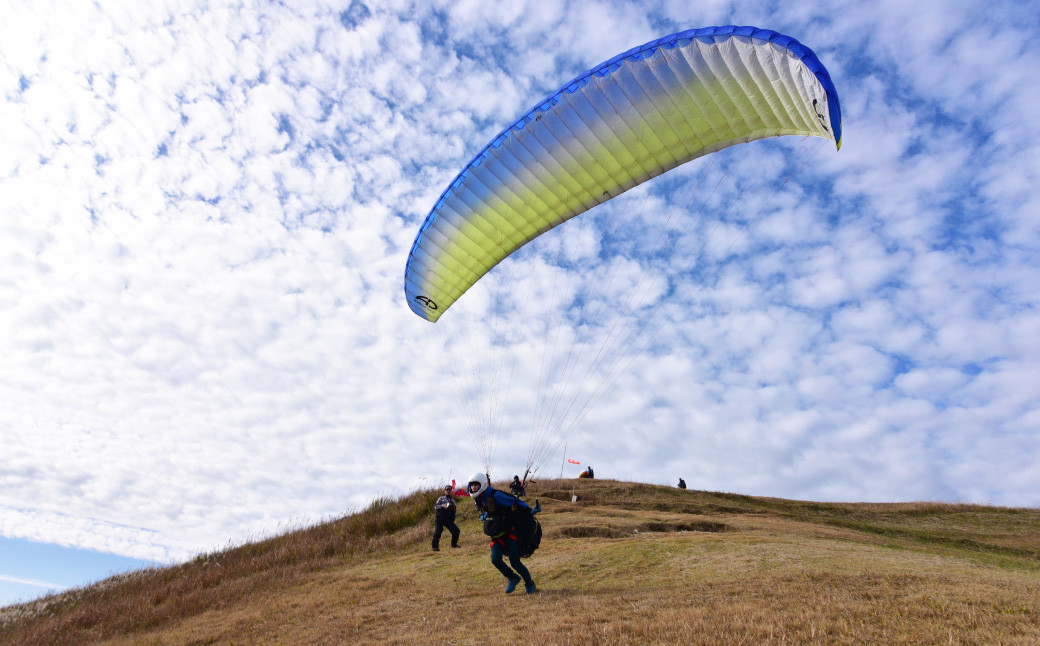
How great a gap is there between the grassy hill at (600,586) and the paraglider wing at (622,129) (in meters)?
6.21

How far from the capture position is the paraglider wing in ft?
31.2

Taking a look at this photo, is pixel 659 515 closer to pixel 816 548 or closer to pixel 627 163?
pixel 816 548

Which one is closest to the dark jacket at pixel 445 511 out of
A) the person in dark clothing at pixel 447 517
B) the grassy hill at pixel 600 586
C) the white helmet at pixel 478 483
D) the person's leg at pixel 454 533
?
the person in dark clothing at pixel 447 517

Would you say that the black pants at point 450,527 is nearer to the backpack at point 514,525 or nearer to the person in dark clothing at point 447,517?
the person in dark clothing at point 447,517

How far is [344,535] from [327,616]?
27.2 ft

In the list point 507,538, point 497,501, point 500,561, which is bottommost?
point 500,561

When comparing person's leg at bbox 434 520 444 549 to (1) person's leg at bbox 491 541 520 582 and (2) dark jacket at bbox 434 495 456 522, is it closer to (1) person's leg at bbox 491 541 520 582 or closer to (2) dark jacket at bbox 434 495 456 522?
(2) dark jacket at bbox 434 495 456 522

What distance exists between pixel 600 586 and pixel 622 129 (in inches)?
314

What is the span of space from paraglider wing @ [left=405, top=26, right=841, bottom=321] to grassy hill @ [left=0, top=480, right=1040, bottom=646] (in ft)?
20.4

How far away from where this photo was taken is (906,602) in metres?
6.68

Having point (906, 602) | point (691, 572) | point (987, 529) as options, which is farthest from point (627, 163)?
point (987, 529)

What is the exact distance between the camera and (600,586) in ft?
30.8

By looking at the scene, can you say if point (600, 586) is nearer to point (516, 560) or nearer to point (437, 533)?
point (516, 560)

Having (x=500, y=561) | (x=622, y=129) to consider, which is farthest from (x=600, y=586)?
(x=622, y=129)
